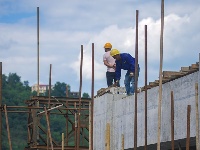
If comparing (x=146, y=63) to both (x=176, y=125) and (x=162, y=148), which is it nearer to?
(x=176, y=125)

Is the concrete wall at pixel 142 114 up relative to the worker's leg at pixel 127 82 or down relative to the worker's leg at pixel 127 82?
down

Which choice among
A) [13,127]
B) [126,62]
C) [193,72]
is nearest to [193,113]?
[193,72]

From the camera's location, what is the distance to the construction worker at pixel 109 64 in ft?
94.9

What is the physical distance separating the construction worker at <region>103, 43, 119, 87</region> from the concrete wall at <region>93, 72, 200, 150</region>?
0.66 meters

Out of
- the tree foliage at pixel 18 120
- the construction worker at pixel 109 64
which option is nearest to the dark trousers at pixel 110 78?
the construction worker at pixel 109 64

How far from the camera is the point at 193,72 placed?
22.4 meters

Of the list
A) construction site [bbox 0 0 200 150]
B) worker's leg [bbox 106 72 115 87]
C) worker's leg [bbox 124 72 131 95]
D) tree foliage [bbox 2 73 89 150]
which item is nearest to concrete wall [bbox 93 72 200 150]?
construction site [bbox 0 0 200 150]

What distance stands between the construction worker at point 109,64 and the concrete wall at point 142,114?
66 cm

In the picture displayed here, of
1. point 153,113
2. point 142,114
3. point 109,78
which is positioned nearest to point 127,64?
point 109,78

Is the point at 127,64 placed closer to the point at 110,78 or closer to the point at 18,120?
the point at 110,78

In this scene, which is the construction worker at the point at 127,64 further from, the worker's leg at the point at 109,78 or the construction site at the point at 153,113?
the worker's leg at the point at 109,78

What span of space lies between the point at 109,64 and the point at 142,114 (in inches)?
142

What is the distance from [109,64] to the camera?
95.3 feet

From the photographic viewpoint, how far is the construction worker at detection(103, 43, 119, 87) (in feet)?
94.9
